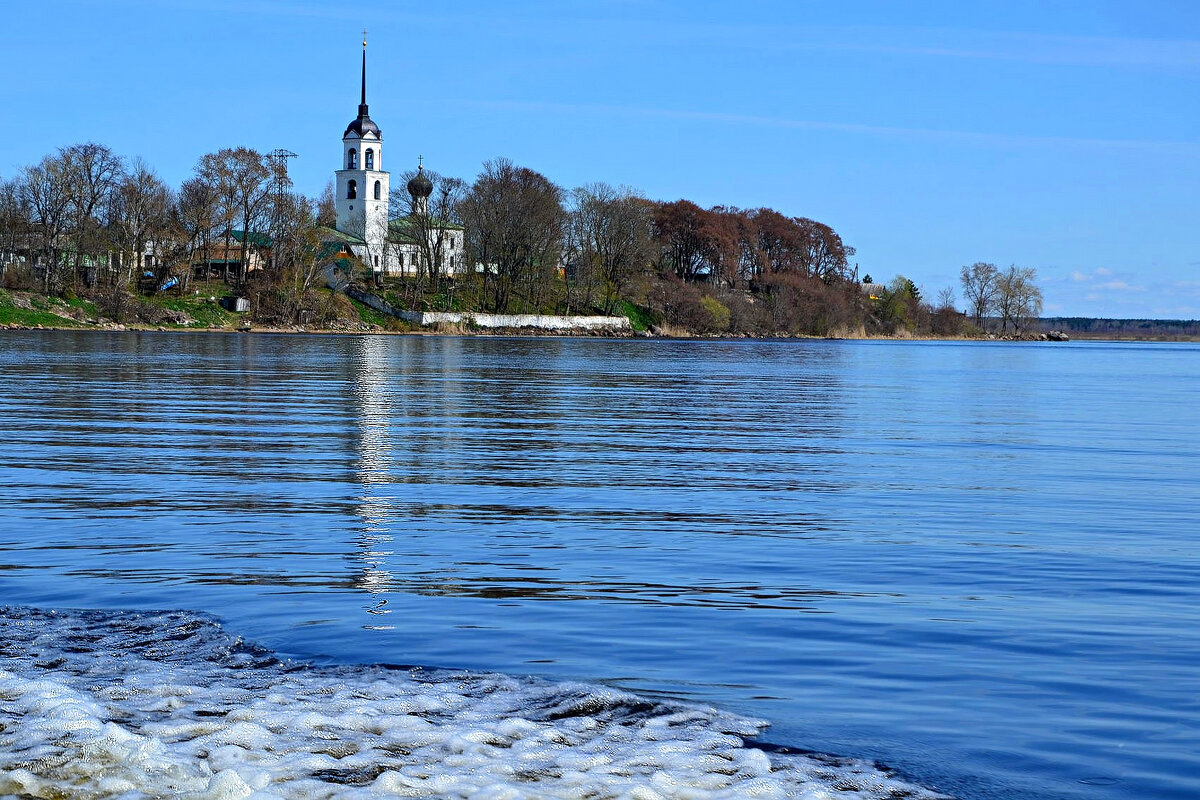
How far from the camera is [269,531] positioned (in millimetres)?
12719

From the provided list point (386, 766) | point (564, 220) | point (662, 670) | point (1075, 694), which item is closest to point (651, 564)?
point (662, 670)

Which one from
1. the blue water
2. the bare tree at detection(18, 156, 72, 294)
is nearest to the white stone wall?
the bare tree at detection(18, 156, 72, 294)

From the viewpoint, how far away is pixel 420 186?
5202 inches

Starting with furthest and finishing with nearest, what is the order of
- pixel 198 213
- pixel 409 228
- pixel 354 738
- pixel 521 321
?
pixel 409 228, pixel 521 321, pixel 198 213, pixel 354 738

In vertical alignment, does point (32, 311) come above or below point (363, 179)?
below

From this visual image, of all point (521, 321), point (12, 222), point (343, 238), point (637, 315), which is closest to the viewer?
point (12, 222)

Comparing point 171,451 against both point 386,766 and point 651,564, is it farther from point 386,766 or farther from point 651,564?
point 386,766

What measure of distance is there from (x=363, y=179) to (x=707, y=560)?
13910 cm

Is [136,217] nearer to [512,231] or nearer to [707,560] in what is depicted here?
[512,231]

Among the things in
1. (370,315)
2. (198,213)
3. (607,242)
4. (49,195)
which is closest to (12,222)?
(49,195)

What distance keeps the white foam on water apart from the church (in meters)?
120

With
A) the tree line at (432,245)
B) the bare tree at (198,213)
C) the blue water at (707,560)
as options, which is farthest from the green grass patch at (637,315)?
the blue water at (707,560)

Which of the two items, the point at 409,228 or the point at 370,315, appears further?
the point at 409,228

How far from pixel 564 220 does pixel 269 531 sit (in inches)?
4935
